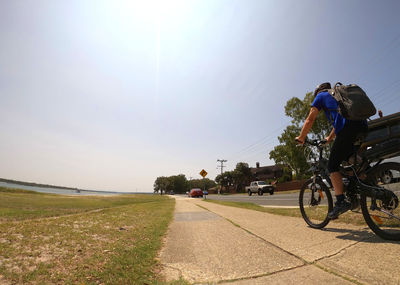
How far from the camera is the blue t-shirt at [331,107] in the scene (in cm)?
262

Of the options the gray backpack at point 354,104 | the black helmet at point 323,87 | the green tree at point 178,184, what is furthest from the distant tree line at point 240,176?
the green tree at point 178,184

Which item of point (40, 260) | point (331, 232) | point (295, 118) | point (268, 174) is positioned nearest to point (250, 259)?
point (331, 232)

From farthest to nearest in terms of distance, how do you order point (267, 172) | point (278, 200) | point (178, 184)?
point (178, 184) → point (267, 172) → point (278, 200)

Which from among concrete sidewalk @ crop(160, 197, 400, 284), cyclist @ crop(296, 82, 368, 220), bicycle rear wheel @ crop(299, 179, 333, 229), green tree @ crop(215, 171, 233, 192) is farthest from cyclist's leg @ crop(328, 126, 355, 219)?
green tree @ crop(215, 171, 233, 192)

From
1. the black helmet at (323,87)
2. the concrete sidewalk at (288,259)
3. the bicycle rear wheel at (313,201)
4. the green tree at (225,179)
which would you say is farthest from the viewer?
the green tree at (225,179)

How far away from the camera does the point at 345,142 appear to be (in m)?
2.58

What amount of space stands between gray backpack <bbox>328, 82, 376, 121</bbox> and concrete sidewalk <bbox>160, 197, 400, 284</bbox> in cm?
143

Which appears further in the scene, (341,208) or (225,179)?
(225,179)

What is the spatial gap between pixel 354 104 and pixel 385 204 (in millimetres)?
1317

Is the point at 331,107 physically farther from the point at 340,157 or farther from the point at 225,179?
the point at 225,179

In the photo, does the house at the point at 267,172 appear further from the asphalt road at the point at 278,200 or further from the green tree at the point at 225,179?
the asphalt road at the point at 278,200

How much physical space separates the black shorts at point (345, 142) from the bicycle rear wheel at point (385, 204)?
0.38m

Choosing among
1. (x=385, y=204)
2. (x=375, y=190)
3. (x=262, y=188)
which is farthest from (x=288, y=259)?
(x=262, y=188)

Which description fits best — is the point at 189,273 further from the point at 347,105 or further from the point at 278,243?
the point at 347,105
